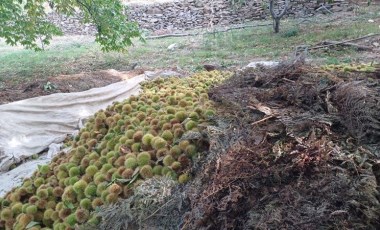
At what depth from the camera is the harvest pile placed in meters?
1.29

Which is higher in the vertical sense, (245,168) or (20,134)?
(245,168)

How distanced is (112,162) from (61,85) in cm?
473

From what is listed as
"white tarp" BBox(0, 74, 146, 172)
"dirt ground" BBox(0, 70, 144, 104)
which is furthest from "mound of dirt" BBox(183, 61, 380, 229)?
"dirt ground" BBox(0, 70, 144, 104)

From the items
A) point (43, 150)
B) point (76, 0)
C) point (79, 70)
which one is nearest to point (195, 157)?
point (43, 150)

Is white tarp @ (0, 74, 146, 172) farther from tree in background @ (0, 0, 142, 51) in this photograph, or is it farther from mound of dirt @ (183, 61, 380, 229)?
mound of dirt @ (183, 61, 380, 229)

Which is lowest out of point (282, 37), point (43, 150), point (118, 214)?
point (282, 37)

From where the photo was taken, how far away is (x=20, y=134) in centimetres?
373

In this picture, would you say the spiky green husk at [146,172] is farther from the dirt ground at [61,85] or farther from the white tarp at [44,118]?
the dirt ground at [61,85]

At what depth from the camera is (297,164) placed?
1.02 meters

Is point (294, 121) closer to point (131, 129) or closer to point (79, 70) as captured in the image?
point (131, 129)

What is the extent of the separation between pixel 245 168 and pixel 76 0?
17.5ft

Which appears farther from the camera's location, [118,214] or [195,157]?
[195,157]

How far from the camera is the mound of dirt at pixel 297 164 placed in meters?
0.93

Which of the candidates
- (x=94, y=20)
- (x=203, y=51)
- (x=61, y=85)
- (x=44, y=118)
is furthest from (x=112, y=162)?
(x=203, y=51)
